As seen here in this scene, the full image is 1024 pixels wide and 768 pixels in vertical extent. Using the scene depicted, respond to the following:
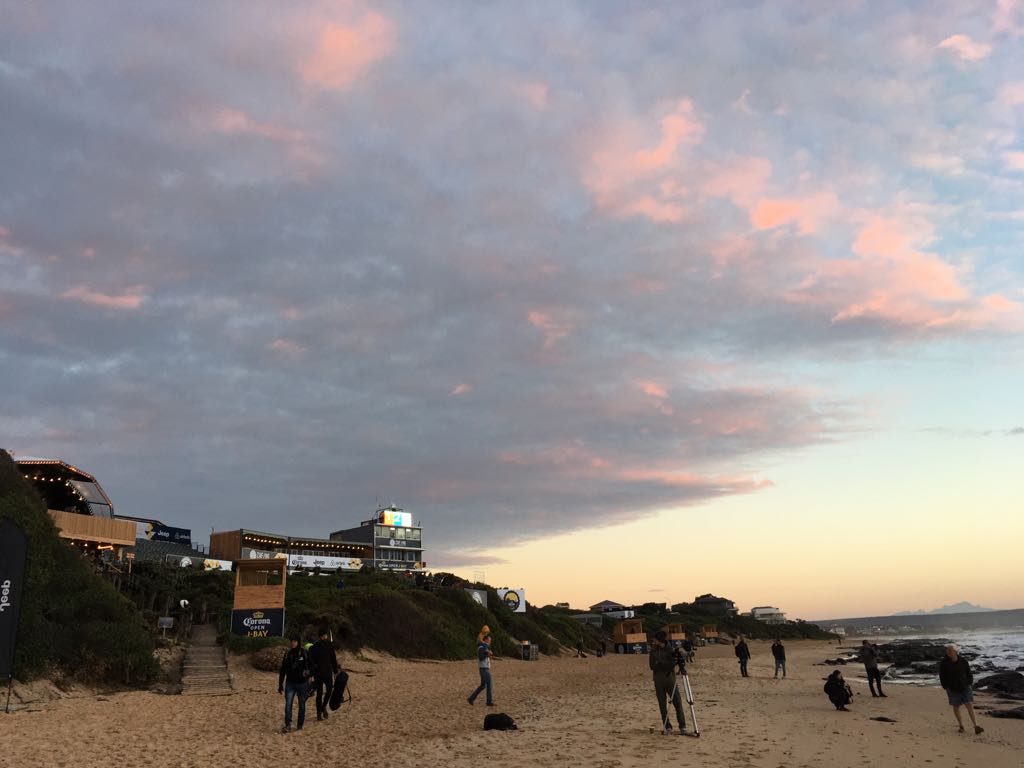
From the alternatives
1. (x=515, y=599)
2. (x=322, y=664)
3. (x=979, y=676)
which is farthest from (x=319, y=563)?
(x=322, y=664)

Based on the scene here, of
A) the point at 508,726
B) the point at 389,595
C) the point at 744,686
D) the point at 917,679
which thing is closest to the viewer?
the point at 508,726

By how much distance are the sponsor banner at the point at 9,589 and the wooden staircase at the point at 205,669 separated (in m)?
6.97

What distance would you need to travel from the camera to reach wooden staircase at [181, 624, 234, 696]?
21.2 m

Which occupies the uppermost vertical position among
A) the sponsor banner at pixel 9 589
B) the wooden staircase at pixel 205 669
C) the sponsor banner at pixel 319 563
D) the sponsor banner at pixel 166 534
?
the sponsor banner at pixel 166 534

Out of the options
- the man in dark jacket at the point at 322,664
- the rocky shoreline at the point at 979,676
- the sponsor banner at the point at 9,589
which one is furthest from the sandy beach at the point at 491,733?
the rocky shoreline at the point at 979,676

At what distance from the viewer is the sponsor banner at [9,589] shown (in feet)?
48.6

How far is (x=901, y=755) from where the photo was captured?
41.6ft

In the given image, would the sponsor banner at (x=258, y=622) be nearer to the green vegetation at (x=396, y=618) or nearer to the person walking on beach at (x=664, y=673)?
the green vegetation at (x=396, y=618)

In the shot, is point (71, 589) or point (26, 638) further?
point (71, 589)

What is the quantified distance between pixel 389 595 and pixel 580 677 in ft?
44.4

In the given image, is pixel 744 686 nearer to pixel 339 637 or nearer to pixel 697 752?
pixel 697 752

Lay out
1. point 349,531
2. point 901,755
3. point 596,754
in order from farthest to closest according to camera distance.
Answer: point 349,531 → point 901,755 → point 596,754

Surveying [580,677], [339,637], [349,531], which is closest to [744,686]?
[580,677]

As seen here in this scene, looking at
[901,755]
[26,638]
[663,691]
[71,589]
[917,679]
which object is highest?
[71,589]
